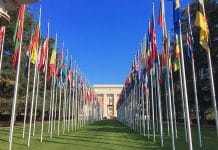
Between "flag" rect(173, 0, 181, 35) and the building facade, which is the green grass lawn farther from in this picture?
the building facade

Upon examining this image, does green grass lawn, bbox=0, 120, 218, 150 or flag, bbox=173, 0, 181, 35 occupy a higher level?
flag, bbox=173, 0, 181, 35

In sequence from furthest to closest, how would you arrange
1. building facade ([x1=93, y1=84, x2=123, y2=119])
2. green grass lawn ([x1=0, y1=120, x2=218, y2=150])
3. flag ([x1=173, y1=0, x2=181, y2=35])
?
building facade ([x1=93, y1=84, x2=123, y2=119])
green grass lawn ([x1=0, y1=120, x2=218, y2=150])
flag ([x1=173, y1=0, x2=181, y2=35])

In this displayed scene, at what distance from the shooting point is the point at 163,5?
2073 cm

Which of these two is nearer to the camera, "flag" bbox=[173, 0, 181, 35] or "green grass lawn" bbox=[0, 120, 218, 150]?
"flag" bbox=[173, 0, 181, 35]

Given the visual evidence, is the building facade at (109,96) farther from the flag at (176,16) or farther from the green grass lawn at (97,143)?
the flag at (176,16)

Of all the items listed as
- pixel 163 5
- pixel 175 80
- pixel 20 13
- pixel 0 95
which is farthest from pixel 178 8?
pixel 175 80

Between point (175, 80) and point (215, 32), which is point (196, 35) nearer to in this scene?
point (215, 32)

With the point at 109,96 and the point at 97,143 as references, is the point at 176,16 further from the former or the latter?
the point at 109,96

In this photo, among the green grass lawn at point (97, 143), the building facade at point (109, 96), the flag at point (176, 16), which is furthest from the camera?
the building facade at point (109, 96)

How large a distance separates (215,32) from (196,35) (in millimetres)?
2361

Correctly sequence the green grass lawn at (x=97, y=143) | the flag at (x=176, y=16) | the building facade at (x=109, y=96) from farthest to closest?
the building facade at (x=109, y=96) < the green grass lawn at (x=97, y=143) < the flag at (x=176, y=16)

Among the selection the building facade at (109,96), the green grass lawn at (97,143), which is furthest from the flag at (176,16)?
the building facade at (109,96)

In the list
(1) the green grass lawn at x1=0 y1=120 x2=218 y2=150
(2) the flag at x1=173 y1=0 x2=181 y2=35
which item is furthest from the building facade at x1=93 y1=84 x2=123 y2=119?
(2) the flag at x1=173 y1=0 x2=181 y2=35

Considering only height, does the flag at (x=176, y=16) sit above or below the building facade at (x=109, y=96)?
below
